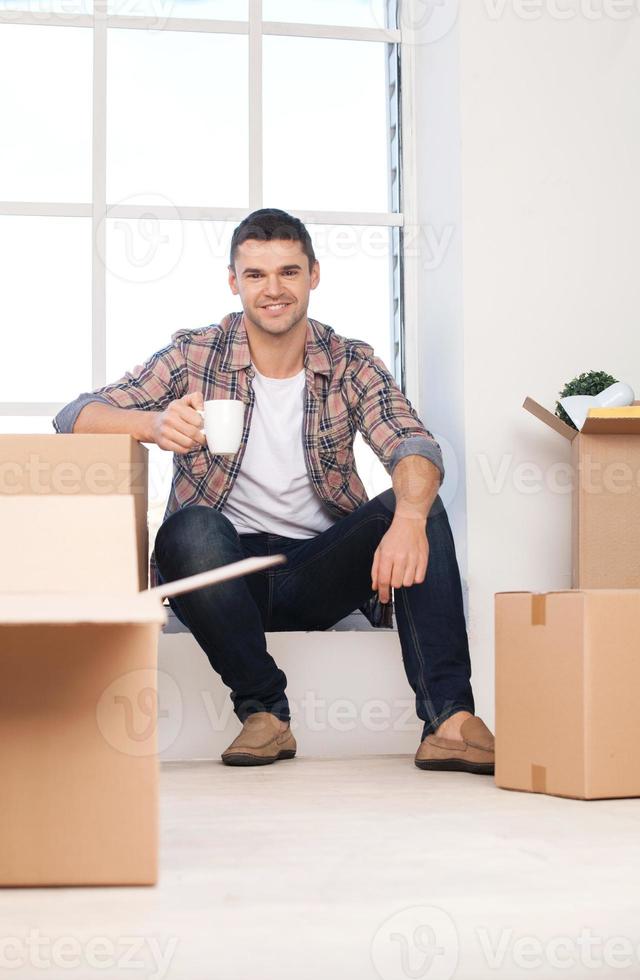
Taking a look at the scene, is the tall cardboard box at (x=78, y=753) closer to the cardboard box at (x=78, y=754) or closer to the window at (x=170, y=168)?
the cardboard box at (x=78, y=754)

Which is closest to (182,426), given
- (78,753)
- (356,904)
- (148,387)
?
(148,387)

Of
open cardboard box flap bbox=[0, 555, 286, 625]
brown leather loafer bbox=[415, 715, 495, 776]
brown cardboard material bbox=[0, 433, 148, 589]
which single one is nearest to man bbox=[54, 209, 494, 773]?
brown leather loafer bbox=[415, 715, 495, 776]

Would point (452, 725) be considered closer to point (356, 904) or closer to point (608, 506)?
point (608, 506)

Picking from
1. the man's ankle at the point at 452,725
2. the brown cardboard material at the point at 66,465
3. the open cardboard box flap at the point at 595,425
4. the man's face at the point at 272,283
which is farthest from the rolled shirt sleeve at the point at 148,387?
the man's ankle at the point at 452,725

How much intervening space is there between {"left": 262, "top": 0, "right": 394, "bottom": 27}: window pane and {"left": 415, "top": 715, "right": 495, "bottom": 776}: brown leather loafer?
66.8 inches

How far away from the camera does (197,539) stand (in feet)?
5.58

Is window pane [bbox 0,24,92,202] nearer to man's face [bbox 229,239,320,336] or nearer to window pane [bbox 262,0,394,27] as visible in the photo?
window pane [bbox 262,0,394,27]

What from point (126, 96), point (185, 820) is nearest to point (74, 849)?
point (185, 820)

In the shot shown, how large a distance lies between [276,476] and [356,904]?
1.20 meters

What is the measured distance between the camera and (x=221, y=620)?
1.69 m

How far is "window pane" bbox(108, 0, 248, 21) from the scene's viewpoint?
2.39 m

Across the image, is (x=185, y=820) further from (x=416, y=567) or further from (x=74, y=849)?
(x=416, y=567)

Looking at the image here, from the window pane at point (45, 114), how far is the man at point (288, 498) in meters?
0.57

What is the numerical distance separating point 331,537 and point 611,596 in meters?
0.60
